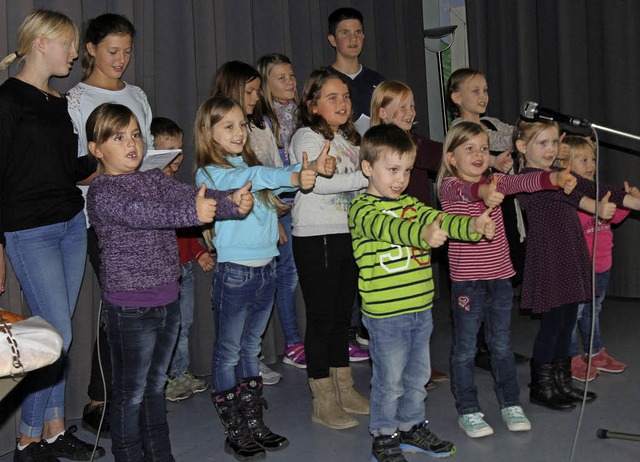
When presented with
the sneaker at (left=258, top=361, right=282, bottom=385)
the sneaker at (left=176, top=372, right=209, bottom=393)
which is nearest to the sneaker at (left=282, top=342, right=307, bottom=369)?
the sneaker at (left=258, top=361, right=282, bottom=385)

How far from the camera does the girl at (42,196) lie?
2.74 m

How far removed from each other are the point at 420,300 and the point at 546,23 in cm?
356

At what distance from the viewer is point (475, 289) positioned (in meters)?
3.02

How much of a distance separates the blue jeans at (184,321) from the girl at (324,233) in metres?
0.68

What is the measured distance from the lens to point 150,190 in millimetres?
2559

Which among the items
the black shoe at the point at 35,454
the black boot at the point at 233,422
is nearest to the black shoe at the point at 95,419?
the black shoe at the point at 35,454

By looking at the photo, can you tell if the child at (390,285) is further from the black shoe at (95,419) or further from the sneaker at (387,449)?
the black shoe at (95,419)

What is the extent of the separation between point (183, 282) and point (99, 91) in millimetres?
948

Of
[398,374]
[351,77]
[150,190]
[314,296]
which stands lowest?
[398,374]

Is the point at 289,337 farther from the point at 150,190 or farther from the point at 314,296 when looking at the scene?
the point at 150,190

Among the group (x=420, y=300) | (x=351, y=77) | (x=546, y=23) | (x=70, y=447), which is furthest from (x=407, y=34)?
(x=70, y=447)

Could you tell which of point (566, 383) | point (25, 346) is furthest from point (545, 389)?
point (25, 346)

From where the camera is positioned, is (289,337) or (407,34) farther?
(407,34)

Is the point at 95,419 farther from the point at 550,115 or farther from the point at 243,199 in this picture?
the point at 550,115
